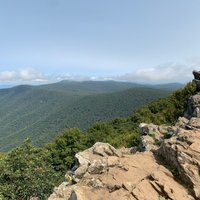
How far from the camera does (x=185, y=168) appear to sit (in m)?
23.4

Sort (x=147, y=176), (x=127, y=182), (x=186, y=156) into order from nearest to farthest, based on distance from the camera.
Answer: (x=127, y=182), (x=147, y=176), (x=186, y=156)

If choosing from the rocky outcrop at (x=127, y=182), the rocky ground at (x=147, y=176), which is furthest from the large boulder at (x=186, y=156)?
the rocky outcrop at (x=127, y=182)

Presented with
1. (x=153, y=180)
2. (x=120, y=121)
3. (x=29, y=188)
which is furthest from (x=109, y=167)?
(x=120, y=121)

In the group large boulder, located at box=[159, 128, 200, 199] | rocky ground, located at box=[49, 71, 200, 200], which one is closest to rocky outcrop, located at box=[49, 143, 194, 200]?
rocky ground, located at box=[49, 71, 200, 200]

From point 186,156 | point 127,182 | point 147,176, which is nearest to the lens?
point 127,182

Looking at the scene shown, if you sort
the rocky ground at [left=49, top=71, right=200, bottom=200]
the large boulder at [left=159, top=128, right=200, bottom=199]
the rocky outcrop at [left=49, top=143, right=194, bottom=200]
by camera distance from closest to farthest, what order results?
the rocky outcrop at [left=49, top=143, right=194, bottom=200], the rocky ground at [left=49, top=71, right=200, bottom=200], the large boulder at [left=159, top=128, right=200, bottom=199]

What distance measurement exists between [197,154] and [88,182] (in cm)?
814

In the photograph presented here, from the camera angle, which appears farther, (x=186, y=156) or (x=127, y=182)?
(x=186, y=156)

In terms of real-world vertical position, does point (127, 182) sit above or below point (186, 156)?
below

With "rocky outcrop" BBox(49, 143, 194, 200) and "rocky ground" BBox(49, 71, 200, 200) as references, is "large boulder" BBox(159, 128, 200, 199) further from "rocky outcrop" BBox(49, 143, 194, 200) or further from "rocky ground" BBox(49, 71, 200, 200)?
"rocky outcrop" BBox(49, 143, 194, 200)

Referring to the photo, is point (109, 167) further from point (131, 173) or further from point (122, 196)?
point (122, 196)

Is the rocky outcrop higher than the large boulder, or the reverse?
the large boulder

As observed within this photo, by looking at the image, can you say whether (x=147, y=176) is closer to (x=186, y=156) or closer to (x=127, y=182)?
(x=127, y=182)

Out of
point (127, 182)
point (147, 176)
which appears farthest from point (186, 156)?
point (127, 182)
